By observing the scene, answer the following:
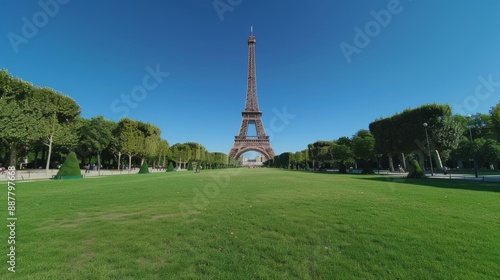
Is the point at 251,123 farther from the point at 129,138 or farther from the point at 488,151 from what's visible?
the point at 488,151

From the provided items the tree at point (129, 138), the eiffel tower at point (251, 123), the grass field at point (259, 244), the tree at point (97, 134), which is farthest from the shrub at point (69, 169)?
the eiffel tower at point (251, 123)

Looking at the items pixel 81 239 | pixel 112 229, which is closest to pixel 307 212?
pixel 112 229

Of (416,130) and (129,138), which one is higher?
(129,138)

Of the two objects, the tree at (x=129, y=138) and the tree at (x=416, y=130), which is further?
the tree at (x=129, y=138)

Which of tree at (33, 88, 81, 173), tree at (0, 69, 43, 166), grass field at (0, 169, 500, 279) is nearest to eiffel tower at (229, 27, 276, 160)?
tree at (33, 88, 81, 173)

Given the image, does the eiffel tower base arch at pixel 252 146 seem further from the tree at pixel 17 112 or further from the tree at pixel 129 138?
the tree at pixel 17 112

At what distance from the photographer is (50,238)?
5.85 metres

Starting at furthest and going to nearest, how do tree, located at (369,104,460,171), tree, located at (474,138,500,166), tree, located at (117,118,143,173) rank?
tree, located at (117,118,143,173) < tree, located at (474,138,500,166) < tree, located at (369,104,460,171)

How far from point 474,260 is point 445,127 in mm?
36690

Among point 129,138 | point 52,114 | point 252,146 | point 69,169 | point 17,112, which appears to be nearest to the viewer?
point 69,169

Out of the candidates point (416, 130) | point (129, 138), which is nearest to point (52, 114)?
point (129, 138)

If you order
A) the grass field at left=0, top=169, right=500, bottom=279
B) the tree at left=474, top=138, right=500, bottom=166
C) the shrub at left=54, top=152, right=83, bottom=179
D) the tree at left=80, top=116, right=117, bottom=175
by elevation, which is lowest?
the grass field at left=0, top=169, right=500, bottom=279

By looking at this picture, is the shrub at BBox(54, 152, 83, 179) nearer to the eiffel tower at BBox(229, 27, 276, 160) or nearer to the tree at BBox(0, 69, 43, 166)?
the tree at BBox(0, 69, 43, 166)

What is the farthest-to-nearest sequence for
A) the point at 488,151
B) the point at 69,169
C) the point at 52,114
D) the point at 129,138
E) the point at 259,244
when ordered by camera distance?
the point at 129,138, the point at 488,151, the point at 52,114, the point at 69,169, the point at 259,244
